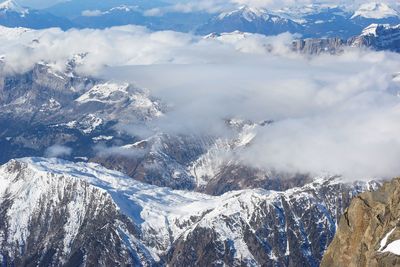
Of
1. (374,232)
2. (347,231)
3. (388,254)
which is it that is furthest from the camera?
(347,231)

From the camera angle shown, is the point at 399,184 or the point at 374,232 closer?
the point at 374,232

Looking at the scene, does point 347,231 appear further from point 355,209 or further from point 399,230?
point 399,230

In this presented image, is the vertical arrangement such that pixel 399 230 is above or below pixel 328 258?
above

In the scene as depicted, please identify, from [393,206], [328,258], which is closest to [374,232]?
[393,206]

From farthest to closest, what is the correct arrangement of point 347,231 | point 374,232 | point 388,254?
point 347,231, point 374,232, point 388,254

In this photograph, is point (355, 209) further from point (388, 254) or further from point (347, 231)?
point (388, 254)

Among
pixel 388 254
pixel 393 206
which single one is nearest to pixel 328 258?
Result: pixel 393 206
